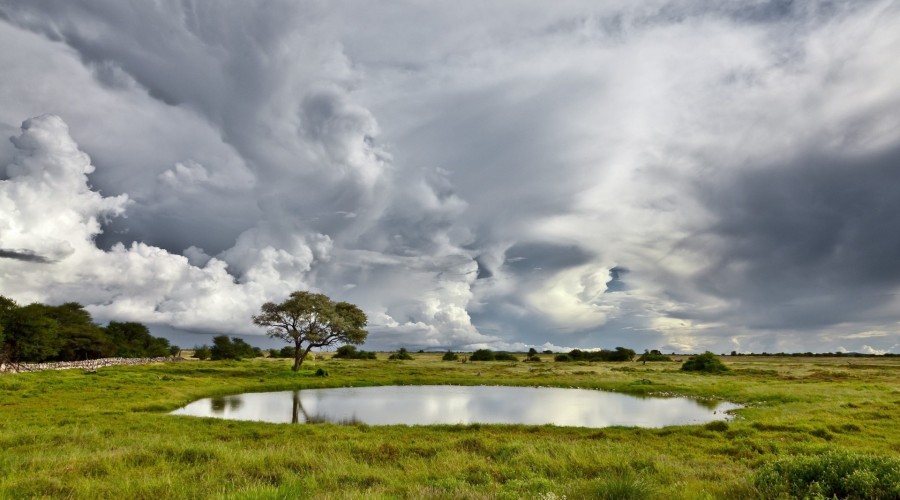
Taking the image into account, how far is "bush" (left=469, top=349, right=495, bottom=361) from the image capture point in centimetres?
14238

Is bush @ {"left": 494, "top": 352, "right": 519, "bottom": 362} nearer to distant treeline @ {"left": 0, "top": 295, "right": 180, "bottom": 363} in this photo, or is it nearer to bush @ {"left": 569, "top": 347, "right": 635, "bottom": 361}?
bush @ {"left": 569, "top": 347, "right": 635, "bottom": 361}

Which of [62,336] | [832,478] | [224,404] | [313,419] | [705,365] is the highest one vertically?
[62,336]

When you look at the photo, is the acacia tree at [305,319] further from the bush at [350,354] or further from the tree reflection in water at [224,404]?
the bush at [350,354]

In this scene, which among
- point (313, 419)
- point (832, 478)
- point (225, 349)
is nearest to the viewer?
point (832, 478)

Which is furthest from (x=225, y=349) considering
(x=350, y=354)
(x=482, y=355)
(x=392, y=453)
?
(x=392, y=453)

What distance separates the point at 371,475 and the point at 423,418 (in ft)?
67.5

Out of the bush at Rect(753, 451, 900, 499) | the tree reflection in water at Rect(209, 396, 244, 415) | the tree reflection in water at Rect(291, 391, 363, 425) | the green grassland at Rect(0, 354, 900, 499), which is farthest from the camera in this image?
the tree reflection in water at Rect(209, 396, 244, 415)

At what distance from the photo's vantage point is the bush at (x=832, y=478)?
26.2 ft

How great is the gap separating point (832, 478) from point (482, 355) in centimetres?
14129

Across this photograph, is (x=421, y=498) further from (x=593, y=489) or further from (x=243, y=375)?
(x=243, y=375)

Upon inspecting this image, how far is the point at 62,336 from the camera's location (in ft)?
300

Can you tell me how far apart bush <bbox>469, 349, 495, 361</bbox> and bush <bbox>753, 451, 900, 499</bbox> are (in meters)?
134

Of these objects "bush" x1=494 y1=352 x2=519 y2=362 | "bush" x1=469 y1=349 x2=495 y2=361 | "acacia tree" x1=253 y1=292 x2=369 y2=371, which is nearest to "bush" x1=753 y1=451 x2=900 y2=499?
"acacia tree" x1=253 y1=292 x2=369 y2=371

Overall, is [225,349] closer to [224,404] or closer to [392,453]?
[224,404]
